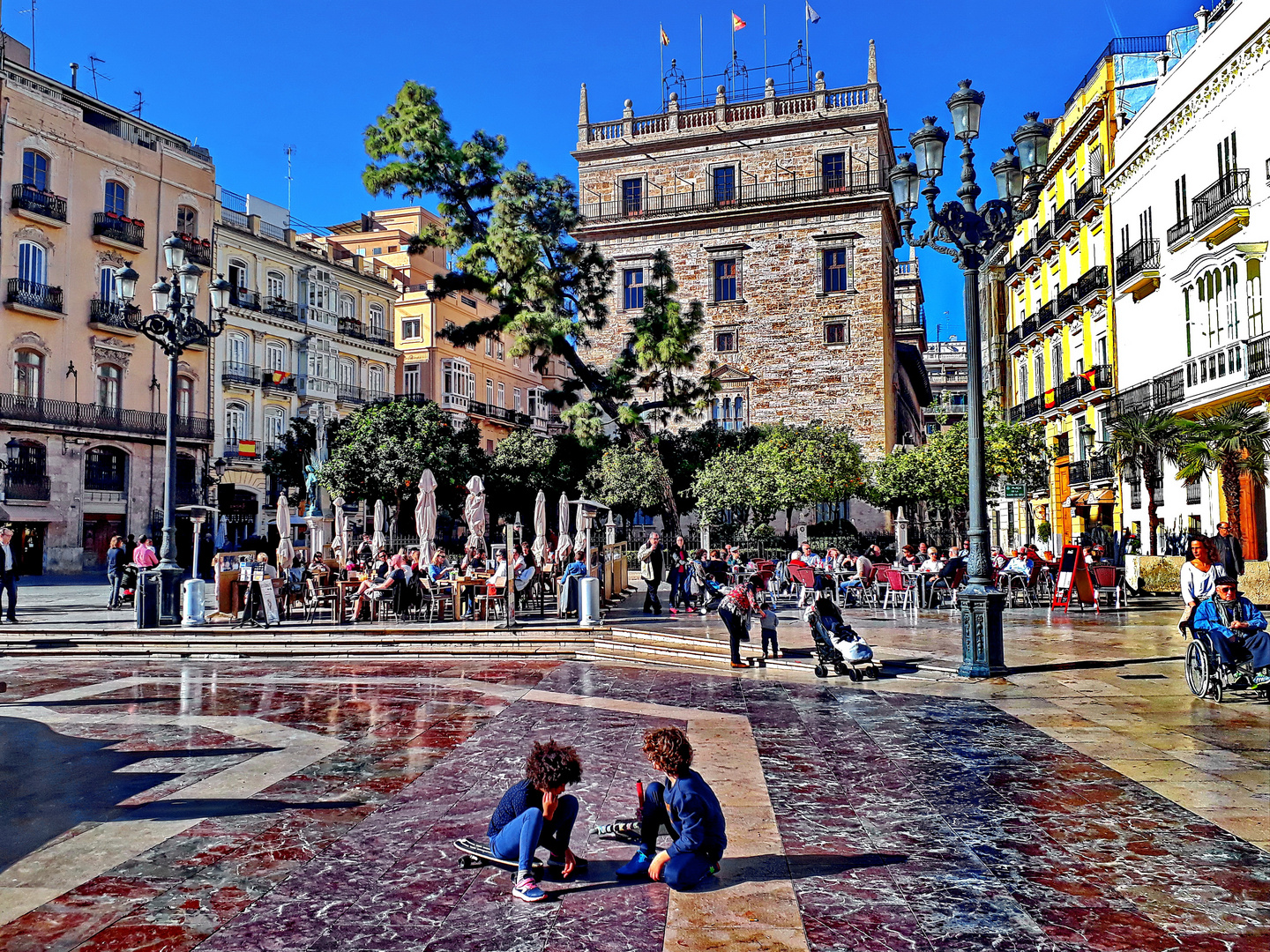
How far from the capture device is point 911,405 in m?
58.3

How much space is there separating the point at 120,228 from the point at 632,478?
2174 cm

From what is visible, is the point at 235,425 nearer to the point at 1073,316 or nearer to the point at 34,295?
the point at 34,295

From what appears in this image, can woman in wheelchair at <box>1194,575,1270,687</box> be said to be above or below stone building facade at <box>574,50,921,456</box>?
below

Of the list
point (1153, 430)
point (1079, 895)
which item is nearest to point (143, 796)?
point (1079, 895)

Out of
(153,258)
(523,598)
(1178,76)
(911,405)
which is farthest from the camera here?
(911,405)

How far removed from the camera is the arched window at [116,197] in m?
35.4

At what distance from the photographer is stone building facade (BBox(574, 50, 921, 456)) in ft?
122

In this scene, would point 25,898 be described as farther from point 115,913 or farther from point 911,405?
point 911,405

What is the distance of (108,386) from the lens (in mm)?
35375

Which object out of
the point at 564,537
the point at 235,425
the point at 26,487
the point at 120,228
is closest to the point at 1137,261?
the point at 564,537

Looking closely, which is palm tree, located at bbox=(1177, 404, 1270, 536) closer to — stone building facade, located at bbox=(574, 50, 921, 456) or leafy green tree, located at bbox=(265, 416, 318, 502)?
stone building facade, located at bbox=(574, 50, 921, 456)

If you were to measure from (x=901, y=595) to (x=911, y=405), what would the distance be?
4060cm

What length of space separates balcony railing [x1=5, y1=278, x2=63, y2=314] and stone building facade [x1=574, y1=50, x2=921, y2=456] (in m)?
19.8

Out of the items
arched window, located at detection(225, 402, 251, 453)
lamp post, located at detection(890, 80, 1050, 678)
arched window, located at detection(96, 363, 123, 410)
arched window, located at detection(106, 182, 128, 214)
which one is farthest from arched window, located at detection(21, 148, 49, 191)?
lamp post, located at detection(890, 80, 1050, 678)
